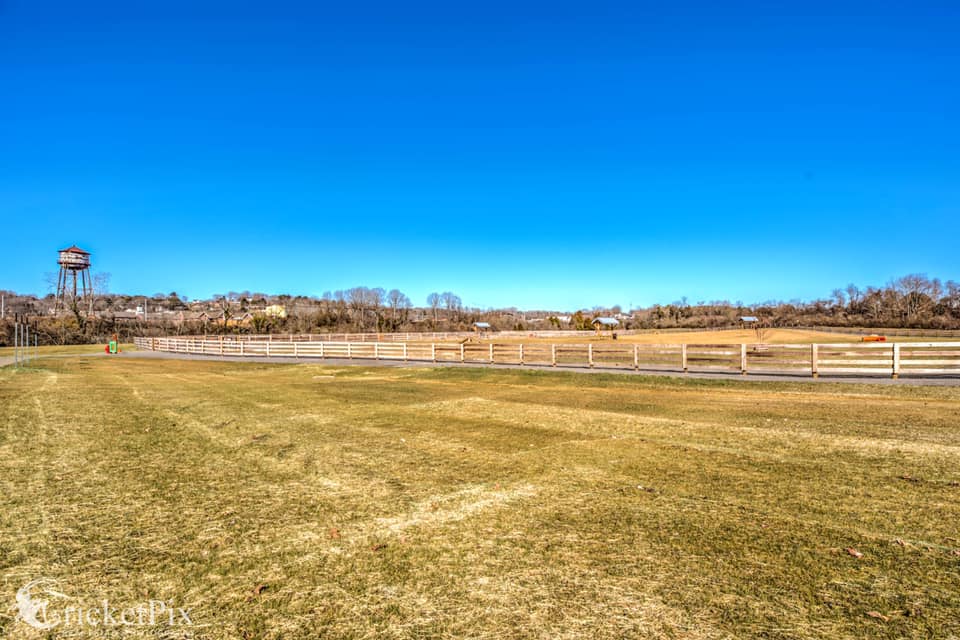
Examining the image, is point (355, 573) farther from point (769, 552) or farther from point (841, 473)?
point (841, 473)

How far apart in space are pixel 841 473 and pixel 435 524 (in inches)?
183

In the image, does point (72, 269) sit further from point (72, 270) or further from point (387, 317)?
point (387, 317)

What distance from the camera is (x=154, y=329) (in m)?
66.8

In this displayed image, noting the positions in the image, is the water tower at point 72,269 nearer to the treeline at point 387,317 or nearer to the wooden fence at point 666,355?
the treeline at point 387,317

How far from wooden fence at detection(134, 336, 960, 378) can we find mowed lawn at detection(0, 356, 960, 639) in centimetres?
802

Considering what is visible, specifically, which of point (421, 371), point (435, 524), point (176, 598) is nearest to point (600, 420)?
point (435, 524)

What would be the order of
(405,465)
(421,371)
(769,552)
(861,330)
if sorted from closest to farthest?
(769,552), (405,465), (421,371), (861,330)

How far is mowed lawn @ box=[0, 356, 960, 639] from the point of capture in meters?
2.97

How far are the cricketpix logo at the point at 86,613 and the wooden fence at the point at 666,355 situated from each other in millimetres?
17940

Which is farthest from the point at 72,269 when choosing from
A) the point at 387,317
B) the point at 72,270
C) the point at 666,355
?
the point at 666,355

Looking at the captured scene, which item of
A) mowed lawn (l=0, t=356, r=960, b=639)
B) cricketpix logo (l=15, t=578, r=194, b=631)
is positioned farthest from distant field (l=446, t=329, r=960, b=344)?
cricketpix logo (l=15, t=578, r=194, b=631)

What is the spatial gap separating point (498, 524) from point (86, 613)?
2.82 m

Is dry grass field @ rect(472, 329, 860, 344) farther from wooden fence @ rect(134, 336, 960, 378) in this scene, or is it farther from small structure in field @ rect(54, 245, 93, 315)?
small structure in field @ rect(54, 245, 93, 315)

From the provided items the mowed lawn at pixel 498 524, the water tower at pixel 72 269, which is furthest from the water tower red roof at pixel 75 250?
the mowed lawn at pixel 498 524
